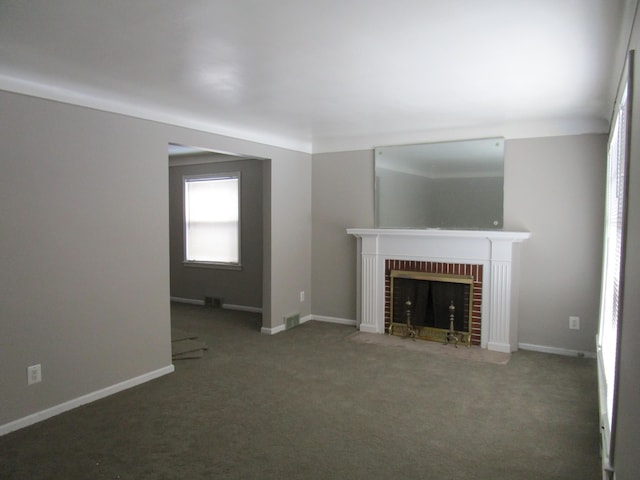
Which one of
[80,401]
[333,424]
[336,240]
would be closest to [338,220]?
[336,240]

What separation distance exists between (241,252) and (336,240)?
5.42ft

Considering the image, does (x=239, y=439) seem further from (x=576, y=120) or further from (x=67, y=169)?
(x=576, y=120)

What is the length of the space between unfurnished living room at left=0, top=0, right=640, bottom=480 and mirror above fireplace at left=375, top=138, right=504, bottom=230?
22 millimetres

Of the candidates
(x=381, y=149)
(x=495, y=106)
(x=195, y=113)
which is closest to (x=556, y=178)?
(x=495, y=106)

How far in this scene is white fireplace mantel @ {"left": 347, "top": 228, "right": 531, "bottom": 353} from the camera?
15.0ft

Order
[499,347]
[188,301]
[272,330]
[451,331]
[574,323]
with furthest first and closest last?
[188,301]
[272,330]
[451,331]
[499,347]
[574,323]

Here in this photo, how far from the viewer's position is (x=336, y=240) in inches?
228

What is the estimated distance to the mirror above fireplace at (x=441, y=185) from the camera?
15.6ft

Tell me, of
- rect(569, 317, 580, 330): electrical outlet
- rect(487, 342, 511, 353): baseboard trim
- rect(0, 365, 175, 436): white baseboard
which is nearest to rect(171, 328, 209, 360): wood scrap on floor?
rect(0, 365, 175, 436): white baseboard

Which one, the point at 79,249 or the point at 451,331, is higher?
the point at 79,249

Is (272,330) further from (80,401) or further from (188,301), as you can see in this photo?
(188,301)

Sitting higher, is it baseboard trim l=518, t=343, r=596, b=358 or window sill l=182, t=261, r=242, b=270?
window sill l=182, t=261, r=242, b=270

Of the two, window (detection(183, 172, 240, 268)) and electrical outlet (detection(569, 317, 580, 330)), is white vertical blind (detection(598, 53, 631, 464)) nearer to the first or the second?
electrical outlet (detection(569, 317, 580, 330))

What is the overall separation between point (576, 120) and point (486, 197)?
107cm
